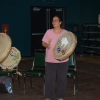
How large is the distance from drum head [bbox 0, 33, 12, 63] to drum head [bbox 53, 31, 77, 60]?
0.84 metres

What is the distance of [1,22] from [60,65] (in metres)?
7.62

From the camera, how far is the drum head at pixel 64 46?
4.62 m

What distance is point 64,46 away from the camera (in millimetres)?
4719

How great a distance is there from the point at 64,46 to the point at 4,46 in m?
1.08

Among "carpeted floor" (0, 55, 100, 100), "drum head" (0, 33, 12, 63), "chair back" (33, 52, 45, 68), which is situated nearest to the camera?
"drum head" (0, 33, 12, 63)

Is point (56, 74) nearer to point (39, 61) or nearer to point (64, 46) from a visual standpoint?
point (64, 46)

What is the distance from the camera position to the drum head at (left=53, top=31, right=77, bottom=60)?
15.2 feet

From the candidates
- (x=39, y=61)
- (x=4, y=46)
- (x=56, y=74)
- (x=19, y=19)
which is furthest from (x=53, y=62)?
(x=19, y=19)

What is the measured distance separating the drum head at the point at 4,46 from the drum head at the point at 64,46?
2.76ft

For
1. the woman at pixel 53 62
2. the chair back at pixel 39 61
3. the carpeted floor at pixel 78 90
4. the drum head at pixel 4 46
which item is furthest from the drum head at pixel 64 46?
the chair back at pixel 39 61

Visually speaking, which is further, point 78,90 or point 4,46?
point 78,90

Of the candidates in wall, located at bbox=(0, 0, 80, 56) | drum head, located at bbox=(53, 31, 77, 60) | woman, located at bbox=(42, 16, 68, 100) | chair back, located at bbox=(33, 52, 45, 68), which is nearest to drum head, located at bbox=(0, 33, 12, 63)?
woman, located at bbox=(42, 16, 68, 100)

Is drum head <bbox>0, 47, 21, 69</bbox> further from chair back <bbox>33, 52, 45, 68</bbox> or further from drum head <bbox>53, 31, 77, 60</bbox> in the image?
drum head <bbox>53, 31, 77, 60</bbox>

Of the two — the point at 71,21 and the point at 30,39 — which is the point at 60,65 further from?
the point at 71,21
